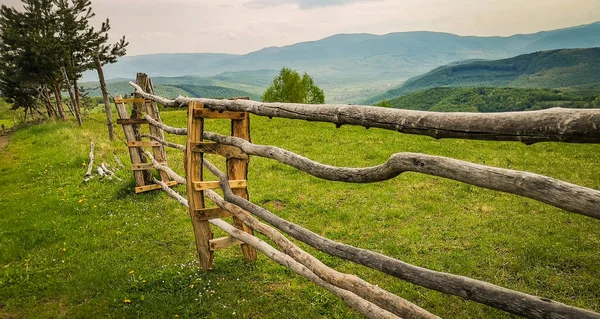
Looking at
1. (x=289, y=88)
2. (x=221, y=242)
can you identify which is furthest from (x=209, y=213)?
(x=289, y=88)

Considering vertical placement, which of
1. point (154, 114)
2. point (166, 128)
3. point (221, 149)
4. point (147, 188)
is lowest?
point (147, 188)

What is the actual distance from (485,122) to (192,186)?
468 cm

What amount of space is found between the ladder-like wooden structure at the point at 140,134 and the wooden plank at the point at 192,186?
468cm

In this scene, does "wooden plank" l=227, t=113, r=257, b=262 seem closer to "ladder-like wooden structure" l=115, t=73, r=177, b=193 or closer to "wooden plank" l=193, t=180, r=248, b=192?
"wooden plank" l=193, t=180, r=248, b=192

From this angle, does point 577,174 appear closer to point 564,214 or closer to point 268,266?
point 564,214

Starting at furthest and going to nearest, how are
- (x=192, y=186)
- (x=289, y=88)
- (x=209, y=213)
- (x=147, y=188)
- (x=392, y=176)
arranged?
(x=289, y=88) → (x=147, y=188) → (x=209, y=213) → (x=192, y=186) → (x=392, y=176)

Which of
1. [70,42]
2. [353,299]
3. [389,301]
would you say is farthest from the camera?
[70,42]

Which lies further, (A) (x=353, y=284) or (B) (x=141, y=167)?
(B) (x=141, y=167)

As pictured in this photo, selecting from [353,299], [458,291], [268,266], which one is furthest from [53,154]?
[458,291]

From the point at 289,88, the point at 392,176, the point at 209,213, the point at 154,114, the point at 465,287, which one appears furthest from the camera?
the point at 289,88

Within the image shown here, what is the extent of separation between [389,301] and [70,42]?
36529 mm

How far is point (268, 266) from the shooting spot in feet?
20.6

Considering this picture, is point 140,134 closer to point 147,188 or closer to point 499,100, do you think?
point 147,188

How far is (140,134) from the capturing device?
1020cm
